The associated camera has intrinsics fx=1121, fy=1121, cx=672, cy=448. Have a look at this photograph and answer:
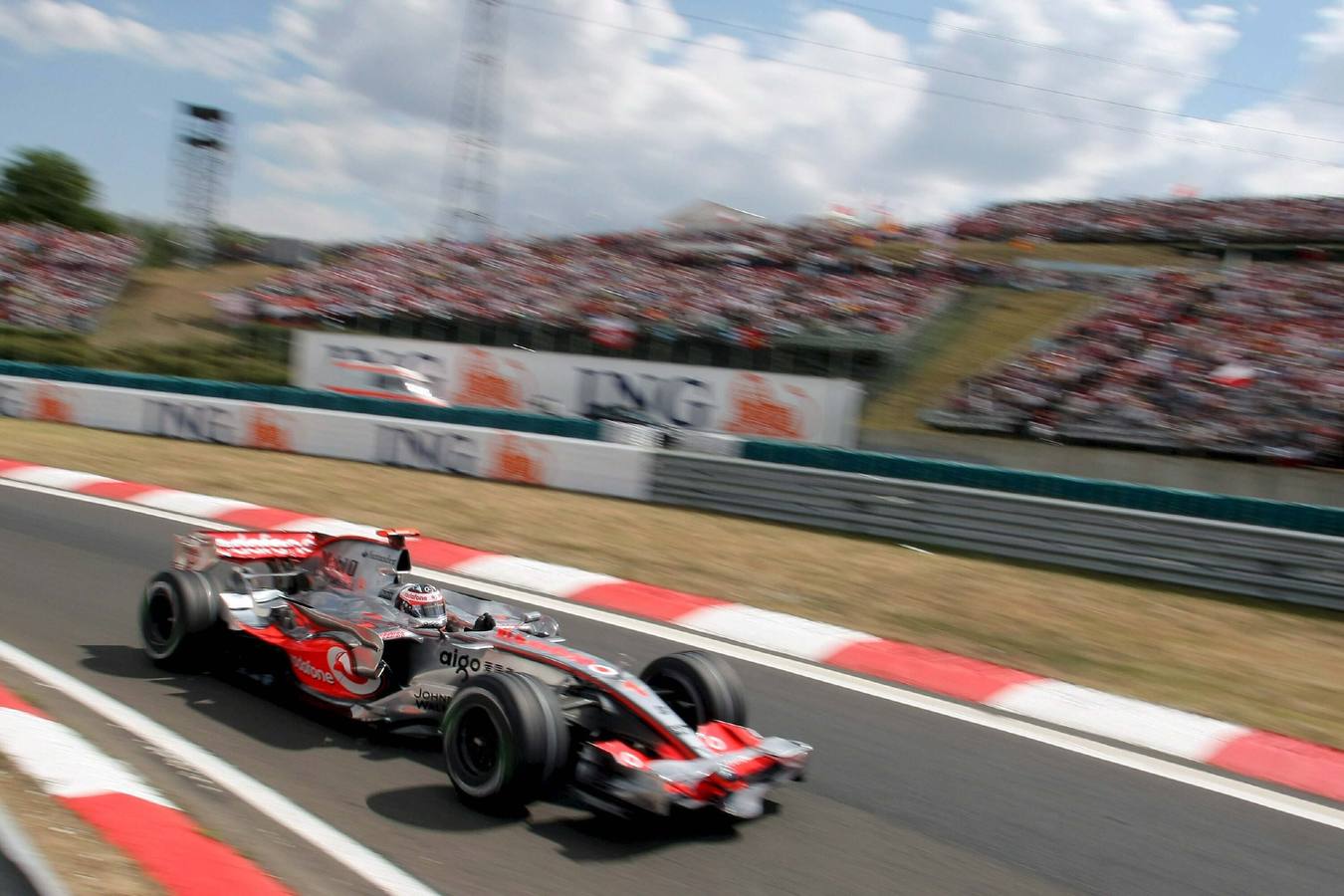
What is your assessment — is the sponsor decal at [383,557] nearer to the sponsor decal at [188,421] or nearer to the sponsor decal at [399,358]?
the sponsor decal at [188,421]

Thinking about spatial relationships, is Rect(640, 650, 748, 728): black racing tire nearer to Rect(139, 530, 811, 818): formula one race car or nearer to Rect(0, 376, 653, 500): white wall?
Rect(139, 530, 811, 818): formula one race car

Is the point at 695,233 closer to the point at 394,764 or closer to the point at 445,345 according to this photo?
the point at 445,345

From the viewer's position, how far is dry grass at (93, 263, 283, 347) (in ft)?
114

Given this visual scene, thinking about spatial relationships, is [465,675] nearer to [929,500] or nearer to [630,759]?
[630,759]

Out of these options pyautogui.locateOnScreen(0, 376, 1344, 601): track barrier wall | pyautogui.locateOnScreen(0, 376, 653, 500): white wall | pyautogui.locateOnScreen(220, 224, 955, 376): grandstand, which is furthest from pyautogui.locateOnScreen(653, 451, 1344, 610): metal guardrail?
pyautogui.locateOnScreen(220, 224, 955, 376): grandstand

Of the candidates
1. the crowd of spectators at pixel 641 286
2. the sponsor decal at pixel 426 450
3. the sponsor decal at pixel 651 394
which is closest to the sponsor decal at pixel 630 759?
the sponsor decal at pixel 426 450

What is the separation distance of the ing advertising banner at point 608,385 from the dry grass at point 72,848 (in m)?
17.4

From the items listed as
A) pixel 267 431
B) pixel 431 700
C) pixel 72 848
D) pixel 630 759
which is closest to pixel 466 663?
pixel 431 700

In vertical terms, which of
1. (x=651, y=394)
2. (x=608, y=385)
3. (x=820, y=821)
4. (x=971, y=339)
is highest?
(x=971, y=339)

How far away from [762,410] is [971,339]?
4959 mm

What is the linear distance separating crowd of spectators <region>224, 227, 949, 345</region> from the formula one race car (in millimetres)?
16146

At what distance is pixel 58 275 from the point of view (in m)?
38.0

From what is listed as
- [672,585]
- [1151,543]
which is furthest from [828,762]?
[1151,543]

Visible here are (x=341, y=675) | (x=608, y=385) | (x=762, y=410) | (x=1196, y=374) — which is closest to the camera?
(x=341, y=675)
